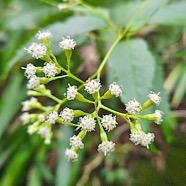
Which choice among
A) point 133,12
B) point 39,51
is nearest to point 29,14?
point 133,12

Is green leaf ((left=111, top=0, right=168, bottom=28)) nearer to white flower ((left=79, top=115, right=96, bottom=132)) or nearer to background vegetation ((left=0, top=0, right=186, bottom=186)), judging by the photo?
background vegetation ((left=0, top=0, right=186, bottom=186))

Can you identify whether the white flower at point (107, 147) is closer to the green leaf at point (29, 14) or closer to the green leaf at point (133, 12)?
the green leaf at point (133, 12)

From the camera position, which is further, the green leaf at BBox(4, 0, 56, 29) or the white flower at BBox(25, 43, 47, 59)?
the green leaf at BBox(4, 0, 56, 29)

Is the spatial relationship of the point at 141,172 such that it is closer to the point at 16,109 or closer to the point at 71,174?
the point at 71,174

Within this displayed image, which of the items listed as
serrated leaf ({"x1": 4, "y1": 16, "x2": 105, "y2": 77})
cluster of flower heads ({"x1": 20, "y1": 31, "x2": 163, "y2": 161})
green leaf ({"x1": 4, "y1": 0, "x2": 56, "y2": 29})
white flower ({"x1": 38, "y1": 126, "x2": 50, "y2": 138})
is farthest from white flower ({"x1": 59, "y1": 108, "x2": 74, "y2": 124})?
green leaf ({"x1": 4, "y1": 0, "x2": 56, "y2": 29})

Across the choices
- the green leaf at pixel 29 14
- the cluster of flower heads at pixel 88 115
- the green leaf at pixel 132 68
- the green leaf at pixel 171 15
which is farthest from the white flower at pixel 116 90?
the green leaf at pixel 29 14

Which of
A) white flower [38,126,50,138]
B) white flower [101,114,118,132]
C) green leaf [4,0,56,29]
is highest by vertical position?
green leaf [4,0,56,29]

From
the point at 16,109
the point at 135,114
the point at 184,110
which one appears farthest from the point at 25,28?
the point at 135,114

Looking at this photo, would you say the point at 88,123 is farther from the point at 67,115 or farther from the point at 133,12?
the point at 133,12
